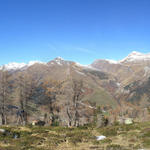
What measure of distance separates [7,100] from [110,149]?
3606 cm

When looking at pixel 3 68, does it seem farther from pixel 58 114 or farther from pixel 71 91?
pixel 58 114

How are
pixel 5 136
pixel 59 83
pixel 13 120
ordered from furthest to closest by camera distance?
pixel 13 120
pixel 59 83
pixel 5 136

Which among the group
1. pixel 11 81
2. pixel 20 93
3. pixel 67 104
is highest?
pixel 11 81

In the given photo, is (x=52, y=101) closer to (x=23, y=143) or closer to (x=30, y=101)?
(x=30, y=101)

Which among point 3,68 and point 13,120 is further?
point 13,120

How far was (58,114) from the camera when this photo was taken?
56.8 metres

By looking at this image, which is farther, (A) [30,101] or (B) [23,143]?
(A) [30,101]

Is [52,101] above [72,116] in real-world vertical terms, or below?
above

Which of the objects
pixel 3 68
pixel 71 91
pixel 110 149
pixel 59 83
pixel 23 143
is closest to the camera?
pixel 110 149

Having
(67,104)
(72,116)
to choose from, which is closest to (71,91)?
(67,104)

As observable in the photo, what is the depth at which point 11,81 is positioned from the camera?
4591cm

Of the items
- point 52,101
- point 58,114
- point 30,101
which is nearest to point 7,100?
point 30,101

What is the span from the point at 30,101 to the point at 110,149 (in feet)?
130

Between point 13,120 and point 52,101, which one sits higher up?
point 52,101
